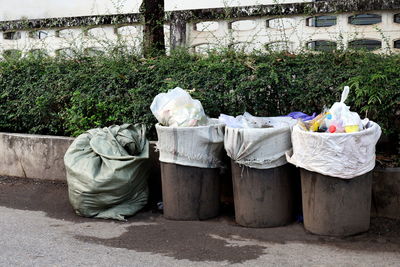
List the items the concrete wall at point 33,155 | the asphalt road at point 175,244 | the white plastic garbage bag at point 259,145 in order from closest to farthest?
1. the asphalt road at point 175,244
2. the white plastic garbage bag at point 259,145
3. the concrete wall at point 33,155

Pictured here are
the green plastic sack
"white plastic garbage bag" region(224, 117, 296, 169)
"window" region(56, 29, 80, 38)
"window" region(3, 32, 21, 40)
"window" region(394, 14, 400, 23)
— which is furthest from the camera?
"window" region(3, 32, 21, 40)

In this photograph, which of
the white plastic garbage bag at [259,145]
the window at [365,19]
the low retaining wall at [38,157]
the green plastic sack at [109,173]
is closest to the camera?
the white plastic garbage bag at [259,145]

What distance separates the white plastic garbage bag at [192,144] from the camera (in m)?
5.40

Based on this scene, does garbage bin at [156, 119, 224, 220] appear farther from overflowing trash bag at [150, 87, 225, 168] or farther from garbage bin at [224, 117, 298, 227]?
garbage bin at [224, 117, 298, 227]

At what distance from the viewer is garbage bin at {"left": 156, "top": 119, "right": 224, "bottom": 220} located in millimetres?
5422

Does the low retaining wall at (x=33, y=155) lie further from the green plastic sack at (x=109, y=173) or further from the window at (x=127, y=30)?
the window at (x=127, y=30)

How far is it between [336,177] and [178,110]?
1599 millimetres

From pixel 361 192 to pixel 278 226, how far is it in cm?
84

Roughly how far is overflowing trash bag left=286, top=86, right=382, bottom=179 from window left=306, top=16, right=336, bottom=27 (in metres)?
3.16

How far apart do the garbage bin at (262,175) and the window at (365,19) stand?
2935 millimetres

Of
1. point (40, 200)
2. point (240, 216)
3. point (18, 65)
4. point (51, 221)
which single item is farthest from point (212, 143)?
point (18, 65)

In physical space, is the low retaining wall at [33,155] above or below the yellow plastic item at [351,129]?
below

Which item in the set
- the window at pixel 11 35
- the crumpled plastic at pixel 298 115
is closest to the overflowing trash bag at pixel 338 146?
the crumpled plastic at pixel 298 115

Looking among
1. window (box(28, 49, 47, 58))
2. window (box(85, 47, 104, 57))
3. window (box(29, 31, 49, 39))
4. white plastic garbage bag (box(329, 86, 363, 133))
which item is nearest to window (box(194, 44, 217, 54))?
window (box(85, 47, 104, 57))
